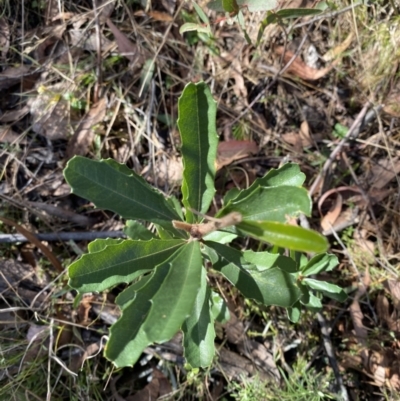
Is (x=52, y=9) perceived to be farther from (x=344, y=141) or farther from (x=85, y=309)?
(x=344, y=141)

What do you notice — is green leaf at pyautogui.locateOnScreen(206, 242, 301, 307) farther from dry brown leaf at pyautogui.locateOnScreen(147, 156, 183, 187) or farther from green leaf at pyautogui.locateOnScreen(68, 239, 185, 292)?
dry brown leaf at pyautogui.locateOnScreen(147, 156, 183, 187)

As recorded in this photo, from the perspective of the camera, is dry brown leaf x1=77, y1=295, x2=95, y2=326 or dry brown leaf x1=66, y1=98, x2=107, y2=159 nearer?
dry brown leaf x1=77, y1=295, x2=95, y2=326

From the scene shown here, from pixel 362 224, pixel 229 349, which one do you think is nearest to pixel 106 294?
pixel 229 349

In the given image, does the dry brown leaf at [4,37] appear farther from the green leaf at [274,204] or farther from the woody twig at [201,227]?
the green leaf at [274,204]

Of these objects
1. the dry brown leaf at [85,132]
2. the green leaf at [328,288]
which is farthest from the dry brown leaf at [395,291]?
the dry brown leaf at [85,132]

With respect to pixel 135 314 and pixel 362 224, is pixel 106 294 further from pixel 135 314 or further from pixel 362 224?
pixel 362 224

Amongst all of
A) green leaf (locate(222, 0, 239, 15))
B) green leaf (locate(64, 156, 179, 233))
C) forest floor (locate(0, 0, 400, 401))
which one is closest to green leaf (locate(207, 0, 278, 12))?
green leaf (locate(222, 0, 239, 15))
